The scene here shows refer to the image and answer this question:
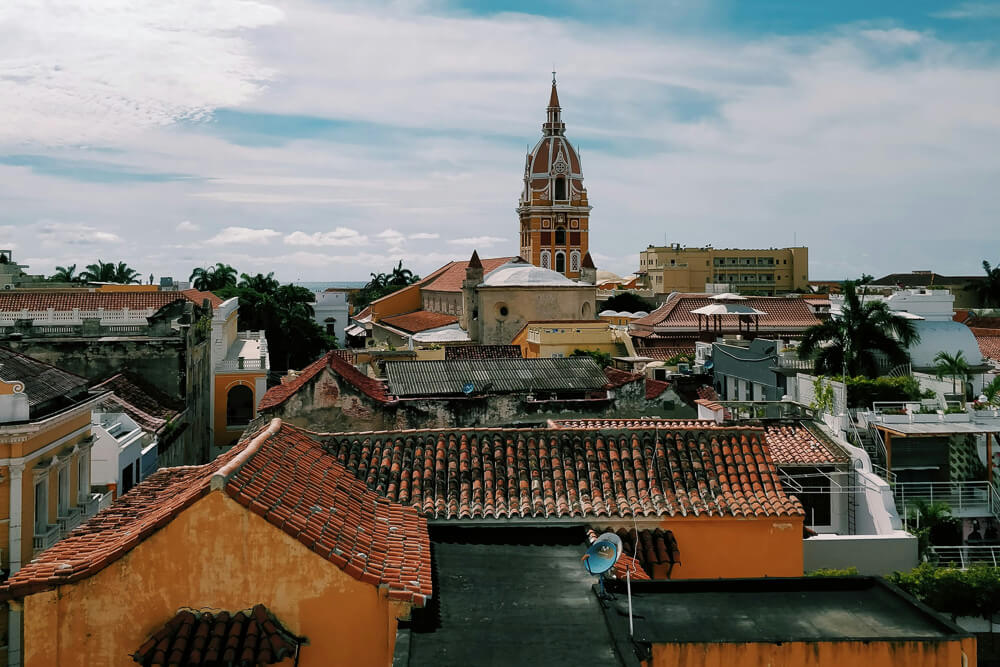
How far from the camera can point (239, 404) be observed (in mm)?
36188

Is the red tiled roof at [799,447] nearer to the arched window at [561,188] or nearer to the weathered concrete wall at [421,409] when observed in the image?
the weathered concrete wall at [421,409]

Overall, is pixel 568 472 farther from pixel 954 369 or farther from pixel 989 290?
pixel 989 290

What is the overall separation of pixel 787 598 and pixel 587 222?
80221mm

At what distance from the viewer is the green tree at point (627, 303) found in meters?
86.4

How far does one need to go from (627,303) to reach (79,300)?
5667 centimetres

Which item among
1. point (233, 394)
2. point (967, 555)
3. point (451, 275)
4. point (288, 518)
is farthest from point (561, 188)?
point (288, 518)

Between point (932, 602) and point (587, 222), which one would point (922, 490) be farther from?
point (587, 222)

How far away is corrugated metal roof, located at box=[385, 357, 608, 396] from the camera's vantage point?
24.1m

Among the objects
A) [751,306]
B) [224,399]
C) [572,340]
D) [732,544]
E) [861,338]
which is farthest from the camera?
[751,306]

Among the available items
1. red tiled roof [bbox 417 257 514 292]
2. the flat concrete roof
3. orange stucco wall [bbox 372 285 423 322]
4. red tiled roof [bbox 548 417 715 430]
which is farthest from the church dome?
the flat concrete roof

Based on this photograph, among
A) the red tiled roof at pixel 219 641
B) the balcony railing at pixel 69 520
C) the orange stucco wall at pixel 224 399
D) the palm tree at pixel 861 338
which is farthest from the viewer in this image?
the orange stucco wall at pixel 224 399

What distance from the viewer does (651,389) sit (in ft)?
78.5

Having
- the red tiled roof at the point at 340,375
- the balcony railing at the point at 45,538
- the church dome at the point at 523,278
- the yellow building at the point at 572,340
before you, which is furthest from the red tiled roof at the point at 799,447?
the church dome at the point at 523,278

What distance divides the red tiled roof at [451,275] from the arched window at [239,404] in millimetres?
32551
